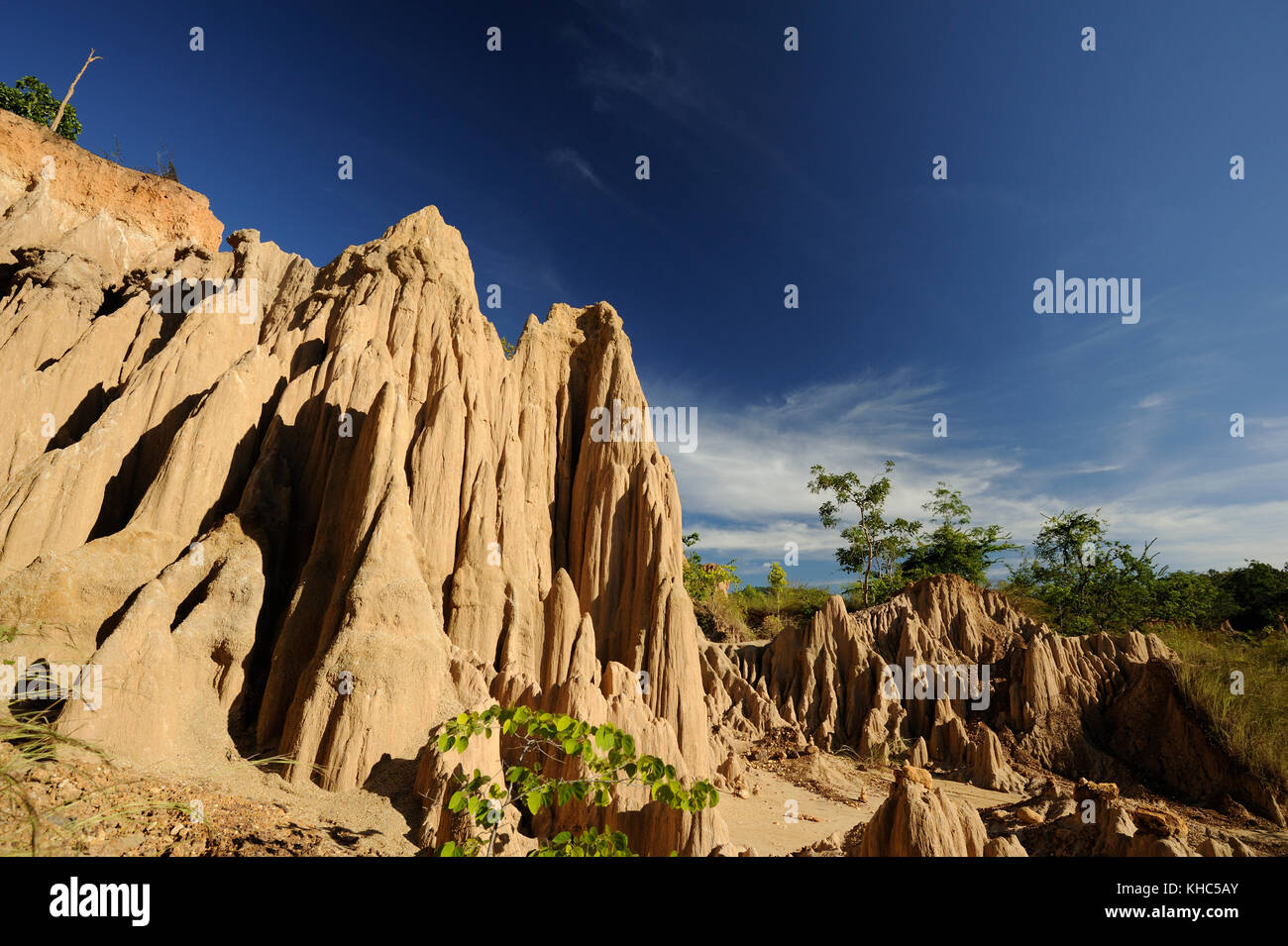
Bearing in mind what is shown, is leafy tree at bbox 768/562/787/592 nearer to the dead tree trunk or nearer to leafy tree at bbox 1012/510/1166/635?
leafy tree at bbox 1012/510/1166/635

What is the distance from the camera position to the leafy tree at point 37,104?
25625mm

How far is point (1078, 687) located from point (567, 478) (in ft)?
63.3

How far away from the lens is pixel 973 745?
1655 cm

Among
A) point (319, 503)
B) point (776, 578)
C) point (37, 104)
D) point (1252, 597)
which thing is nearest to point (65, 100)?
point (37, 104)

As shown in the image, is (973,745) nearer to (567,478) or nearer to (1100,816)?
(1100,816)

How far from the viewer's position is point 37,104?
26438mm

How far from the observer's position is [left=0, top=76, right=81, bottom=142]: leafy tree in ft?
84.1

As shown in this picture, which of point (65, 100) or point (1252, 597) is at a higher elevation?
point (65, 100)

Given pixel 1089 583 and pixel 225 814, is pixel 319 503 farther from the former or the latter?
pixel 1089 583

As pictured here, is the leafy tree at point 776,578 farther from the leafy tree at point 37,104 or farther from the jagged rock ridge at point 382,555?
the leafy tree at point 37,104

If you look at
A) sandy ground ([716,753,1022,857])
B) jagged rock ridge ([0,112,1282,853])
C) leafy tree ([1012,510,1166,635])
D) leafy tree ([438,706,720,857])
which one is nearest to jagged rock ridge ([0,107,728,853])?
jagged rock ridge ([0,112,1282,853])

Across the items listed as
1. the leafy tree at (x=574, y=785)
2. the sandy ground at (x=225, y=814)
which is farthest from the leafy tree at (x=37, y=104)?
the leafy tree at (x=574, y=785)

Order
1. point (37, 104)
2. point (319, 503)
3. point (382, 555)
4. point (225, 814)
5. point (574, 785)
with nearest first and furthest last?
point (574, 785)
point (225, 814)
point (382, 555)
point (319, 503)
point (37, 104)

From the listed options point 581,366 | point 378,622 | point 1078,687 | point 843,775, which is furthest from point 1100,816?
point 581,366
